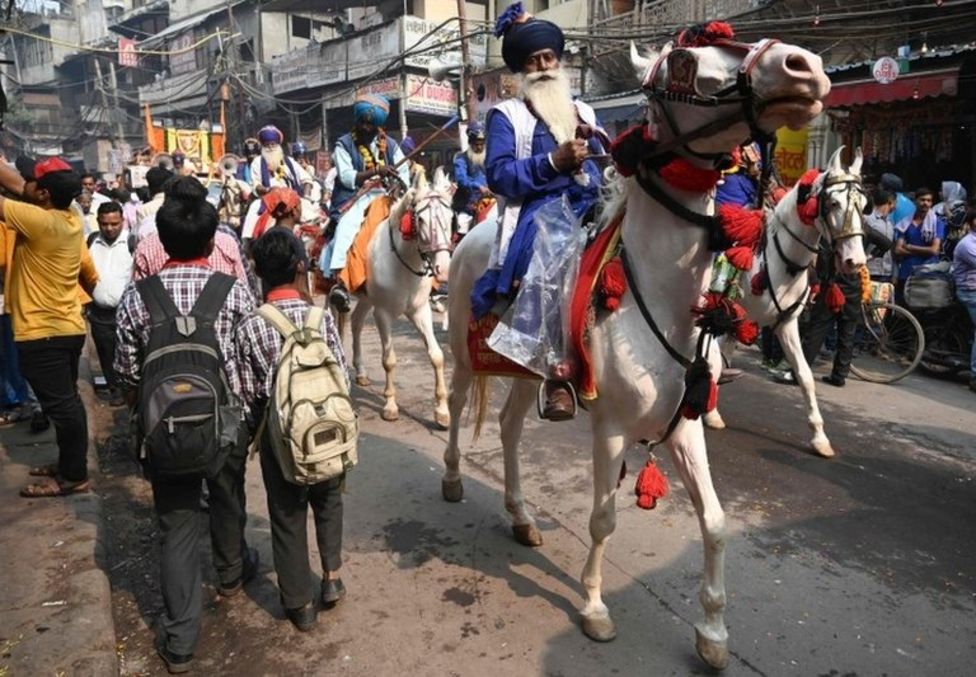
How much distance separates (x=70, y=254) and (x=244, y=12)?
104 feet

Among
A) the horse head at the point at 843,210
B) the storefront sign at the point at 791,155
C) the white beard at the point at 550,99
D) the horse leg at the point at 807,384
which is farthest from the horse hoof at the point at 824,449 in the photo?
the storefront sign at the point at 791,155

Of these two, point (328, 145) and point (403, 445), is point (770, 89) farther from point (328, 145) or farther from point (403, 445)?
point (328, 145)

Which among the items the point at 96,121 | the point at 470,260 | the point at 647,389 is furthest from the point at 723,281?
the point at 96,121

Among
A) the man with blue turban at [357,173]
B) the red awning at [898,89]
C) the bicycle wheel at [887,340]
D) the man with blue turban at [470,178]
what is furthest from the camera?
the man with blue turban at [470,178]

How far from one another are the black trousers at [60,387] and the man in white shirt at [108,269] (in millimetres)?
1629

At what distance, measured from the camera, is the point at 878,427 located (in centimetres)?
609

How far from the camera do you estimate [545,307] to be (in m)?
2.99

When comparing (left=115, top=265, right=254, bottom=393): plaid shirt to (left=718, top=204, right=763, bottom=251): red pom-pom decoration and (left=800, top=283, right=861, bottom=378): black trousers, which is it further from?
(left=800, top=283, right=861, bottom=378): black trousers

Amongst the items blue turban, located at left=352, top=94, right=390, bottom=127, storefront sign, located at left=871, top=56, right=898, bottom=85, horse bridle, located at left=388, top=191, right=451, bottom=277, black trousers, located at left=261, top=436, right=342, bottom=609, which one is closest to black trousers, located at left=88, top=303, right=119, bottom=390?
horse bridle, located at left=388, top=191, right=451, bottom=277

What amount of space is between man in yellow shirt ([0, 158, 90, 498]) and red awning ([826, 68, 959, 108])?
9748mm

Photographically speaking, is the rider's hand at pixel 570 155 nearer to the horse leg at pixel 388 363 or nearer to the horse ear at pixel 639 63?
the horse ear at pixel 639 63

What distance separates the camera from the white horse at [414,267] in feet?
19.0

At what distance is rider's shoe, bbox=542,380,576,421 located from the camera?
2936mm

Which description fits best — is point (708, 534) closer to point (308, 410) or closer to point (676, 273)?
point (676, 273)
